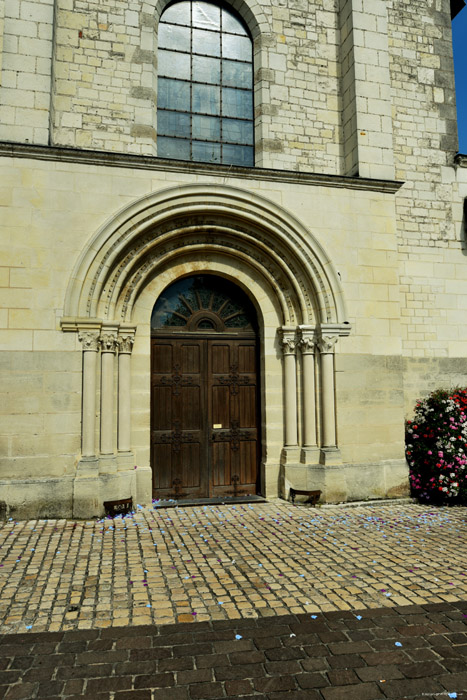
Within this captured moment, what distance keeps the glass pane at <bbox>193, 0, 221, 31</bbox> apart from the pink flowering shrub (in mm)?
6930

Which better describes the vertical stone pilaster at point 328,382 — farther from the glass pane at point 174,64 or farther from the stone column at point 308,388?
the glass pane at point 174,64

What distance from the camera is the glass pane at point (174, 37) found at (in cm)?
768

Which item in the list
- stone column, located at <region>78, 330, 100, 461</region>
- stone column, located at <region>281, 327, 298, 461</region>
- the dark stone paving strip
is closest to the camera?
the dark stone paving strip

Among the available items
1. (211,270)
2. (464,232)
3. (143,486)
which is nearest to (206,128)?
(211,270)

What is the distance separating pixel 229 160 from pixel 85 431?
4.73 meters

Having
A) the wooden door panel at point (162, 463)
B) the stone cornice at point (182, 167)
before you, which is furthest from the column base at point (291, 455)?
the stone cornice at point (182, 167)

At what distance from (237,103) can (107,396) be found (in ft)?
16.8

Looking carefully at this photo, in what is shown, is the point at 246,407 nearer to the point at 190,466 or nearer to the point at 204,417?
the point at 204,417

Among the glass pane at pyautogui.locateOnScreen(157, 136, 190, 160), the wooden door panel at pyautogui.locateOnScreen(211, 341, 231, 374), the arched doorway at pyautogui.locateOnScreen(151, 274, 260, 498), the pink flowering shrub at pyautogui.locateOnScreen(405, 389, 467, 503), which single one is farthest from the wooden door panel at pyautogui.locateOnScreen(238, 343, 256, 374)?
the glass pane at pyautogui.locateOnScreen(157, 136, 190, 160)

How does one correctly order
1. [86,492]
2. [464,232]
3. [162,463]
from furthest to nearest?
1. [464,232]
2. [162,463]
3. [86,492]

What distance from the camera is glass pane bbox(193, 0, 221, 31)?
7891mm

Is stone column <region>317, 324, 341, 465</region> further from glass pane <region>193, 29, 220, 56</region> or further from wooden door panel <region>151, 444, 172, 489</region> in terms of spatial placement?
glass pane <region>193, 29, 220, 56</region>

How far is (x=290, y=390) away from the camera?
7.25 m

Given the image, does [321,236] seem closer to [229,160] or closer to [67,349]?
[229,160]
